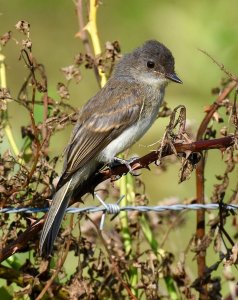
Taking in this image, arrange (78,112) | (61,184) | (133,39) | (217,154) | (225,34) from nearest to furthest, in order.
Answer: (61,184), (78,112), (225,34), (217,154), (133,39)

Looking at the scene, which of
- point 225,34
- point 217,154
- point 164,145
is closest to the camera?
point 164,145

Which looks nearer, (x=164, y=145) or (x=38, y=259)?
(x=164, y=145)

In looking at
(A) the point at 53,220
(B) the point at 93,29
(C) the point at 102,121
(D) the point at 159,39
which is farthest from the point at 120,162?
(D) the point at 159,39


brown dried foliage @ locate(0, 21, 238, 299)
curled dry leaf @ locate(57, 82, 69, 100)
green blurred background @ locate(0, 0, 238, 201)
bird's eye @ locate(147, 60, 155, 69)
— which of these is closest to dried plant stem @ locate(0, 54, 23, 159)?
brown dried foliage @ locate(0, 21, 238, 299)

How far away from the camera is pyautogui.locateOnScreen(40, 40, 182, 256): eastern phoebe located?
15.7 ft

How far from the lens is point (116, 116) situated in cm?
507

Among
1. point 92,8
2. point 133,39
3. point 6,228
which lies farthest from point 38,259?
point 133,39

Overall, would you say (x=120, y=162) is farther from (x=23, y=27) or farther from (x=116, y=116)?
(x=23, y=27)

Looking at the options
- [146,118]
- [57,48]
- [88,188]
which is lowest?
[88,188]

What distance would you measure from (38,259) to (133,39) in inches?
228

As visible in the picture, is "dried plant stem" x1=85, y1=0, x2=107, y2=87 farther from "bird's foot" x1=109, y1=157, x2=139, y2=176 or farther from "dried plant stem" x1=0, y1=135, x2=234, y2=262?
"dried plant stem" x1=0, y1=135, x2=234, y2=262

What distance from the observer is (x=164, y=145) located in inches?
152

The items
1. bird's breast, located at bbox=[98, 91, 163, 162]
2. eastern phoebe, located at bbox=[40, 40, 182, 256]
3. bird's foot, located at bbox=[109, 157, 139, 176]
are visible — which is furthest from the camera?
bird's breast, located at bbox=[98, 91, 163, 162]

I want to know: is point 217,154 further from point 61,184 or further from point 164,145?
point 164,145
